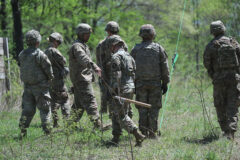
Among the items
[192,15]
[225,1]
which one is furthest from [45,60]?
[192,15]

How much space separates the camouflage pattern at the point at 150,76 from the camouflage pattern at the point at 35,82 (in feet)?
5.82

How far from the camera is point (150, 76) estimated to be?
7.29 m

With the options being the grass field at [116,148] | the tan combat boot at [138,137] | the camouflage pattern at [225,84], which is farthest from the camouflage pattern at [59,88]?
the camouflage pattern at [225,84]

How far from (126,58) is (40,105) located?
6.53 feet

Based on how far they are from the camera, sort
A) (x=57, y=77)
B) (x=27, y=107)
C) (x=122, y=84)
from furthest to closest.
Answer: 1. (x=57, y=77)
2. (x=27, y=107)
3. (x=122, y=84)

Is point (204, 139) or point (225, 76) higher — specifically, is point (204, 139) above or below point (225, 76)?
below

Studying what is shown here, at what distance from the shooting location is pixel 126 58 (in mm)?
6422

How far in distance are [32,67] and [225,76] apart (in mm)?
3624

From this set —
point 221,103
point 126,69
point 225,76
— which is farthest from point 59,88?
point 225,76

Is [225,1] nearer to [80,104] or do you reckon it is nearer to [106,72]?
[106,72]

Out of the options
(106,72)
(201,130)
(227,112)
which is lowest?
(201,130)

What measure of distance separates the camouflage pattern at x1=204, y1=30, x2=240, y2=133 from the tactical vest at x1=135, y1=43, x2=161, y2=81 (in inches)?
36.6

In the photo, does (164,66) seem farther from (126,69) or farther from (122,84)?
(122,84)


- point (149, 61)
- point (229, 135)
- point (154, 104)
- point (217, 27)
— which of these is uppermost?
point (217, 27)
